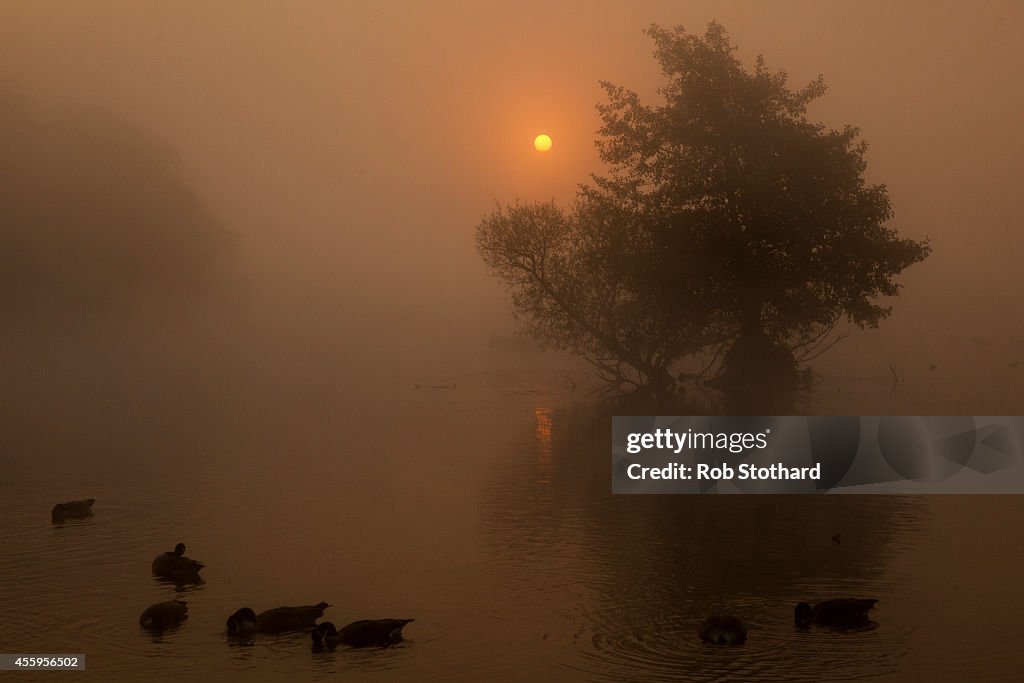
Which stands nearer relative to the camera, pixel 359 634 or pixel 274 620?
pixel 359 634

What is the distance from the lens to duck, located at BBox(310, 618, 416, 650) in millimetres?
16000

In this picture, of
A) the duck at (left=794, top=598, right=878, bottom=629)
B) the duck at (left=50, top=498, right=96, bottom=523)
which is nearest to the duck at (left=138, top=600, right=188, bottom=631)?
the duck at (left=794, top=598, right=878, bottom=629)

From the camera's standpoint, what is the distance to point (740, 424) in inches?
1897

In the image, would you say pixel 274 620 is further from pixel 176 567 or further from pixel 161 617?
pixel 176 567

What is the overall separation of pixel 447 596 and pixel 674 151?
50.3 m

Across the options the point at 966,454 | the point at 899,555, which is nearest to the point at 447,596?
the point at 899,555

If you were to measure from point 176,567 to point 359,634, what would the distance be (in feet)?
18.9

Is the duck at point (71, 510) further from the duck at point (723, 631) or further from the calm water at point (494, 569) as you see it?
the duck at point (723, 631)

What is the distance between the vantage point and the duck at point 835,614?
17.0 metres

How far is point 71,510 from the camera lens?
26.5 m

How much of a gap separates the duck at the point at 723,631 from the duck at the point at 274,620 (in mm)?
5426

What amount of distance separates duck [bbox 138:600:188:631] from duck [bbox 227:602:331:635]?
868mm

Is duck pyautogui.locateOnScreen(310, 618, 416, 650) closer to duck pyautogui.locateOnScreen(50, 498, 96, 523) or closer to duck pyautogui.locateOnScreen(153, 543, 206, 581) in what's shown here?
duck pyautogui.locateOnScreen(153, 543, 206, 581)

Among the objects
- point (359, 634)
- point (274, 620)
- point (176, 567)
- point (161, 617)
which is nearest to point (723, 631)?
point (359, 634)
